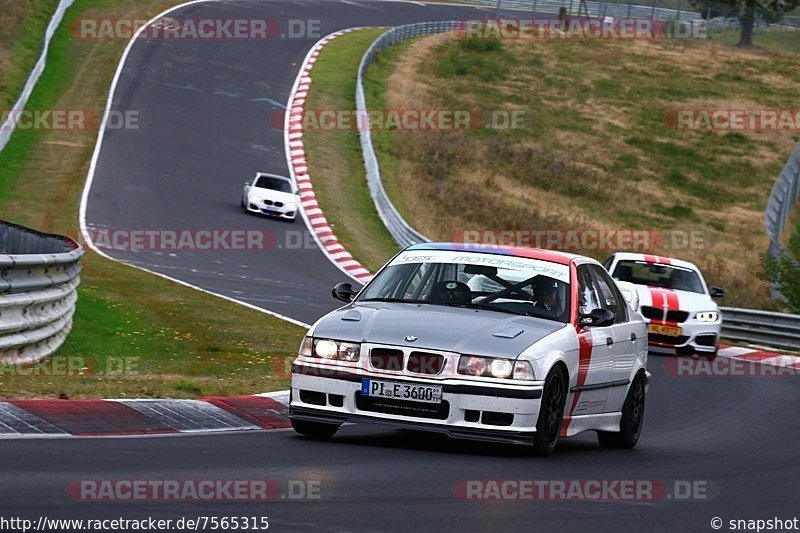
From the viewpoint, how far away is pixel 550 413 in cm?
919

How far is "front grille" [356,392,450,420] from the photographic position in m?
8.86

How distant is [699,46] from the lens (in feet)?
229

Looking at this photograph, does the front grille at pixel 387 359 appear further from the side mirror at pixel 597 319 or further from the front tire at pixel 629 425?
the front tire at pixel 629 425

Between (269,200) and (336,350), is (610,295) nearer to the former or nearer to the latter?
(336,350)

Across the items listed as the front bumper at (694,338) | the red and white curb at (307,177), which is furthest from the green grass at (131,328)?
the front bumper at (694,338)

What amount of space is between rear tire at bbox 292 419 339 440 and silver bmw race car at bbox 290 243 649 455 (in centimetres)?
1

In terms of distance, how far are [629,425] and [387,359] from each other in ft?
8.54

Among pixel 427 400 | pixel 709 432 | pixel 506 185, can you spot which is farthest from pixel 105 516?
pixel 506 185

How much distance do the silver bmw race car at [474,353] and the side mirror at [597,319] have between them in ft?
0.03

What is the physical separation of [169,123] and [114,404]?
102ft

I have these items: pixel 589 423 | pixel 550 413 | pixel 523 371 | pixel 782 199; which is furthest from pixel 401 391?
pixel 782 199

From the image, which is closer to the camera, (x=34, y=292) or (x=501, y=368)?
(x=501, y=368)

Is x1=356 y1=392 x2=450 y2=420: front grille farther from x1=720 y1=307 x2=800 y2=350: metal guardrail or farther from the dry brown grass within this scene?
the dry brown grass

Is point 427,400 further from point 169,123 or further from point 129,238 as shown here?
point 169,123
